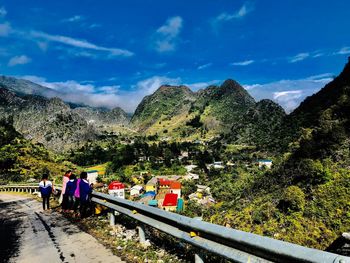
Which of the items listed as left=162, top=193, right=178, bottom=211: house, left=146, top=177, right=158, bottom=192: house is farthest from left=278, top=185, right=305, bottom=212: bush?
left=146, top=177, right=158, bottom=192: house

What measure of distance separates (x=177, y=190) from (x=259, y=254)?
77919mm

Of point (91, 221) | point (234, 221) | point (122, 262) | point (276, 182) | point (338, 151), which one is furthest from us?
point (276, 182)

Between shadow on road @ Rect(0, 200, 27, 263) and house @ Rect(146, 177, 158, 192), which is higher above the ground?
shadow on road @ Rect(0, 200, 27, 263)

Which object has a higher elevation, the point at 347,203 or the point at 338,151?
the point at 338,151

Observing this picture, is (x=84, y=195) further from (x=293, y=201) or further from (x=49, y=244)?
(x=293, y=201)

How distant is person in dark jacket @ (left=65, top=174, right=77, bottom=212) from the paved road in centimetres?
155

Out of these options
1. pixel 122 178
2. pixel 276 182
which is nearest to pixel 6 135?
pixel 122 178

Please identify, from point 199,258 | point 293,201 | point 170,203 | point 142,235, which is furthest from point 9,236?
point 170,203

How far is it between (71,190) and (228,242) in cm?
928

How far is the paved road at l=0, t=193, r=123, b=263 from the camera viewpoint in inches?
254

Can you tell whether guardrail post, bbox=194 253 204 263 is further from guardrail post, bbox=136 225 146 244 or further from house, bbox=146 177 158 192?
house, bbox=146 177 158 192

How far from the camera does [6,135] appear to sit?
288ft

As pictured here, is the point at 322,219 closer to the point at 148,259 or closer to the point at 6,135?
the point at 148,259

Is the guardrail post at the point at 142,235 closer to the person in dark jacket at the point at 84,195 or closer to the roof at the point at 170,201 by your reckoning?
the person in dark jacket at the point at 84,195
